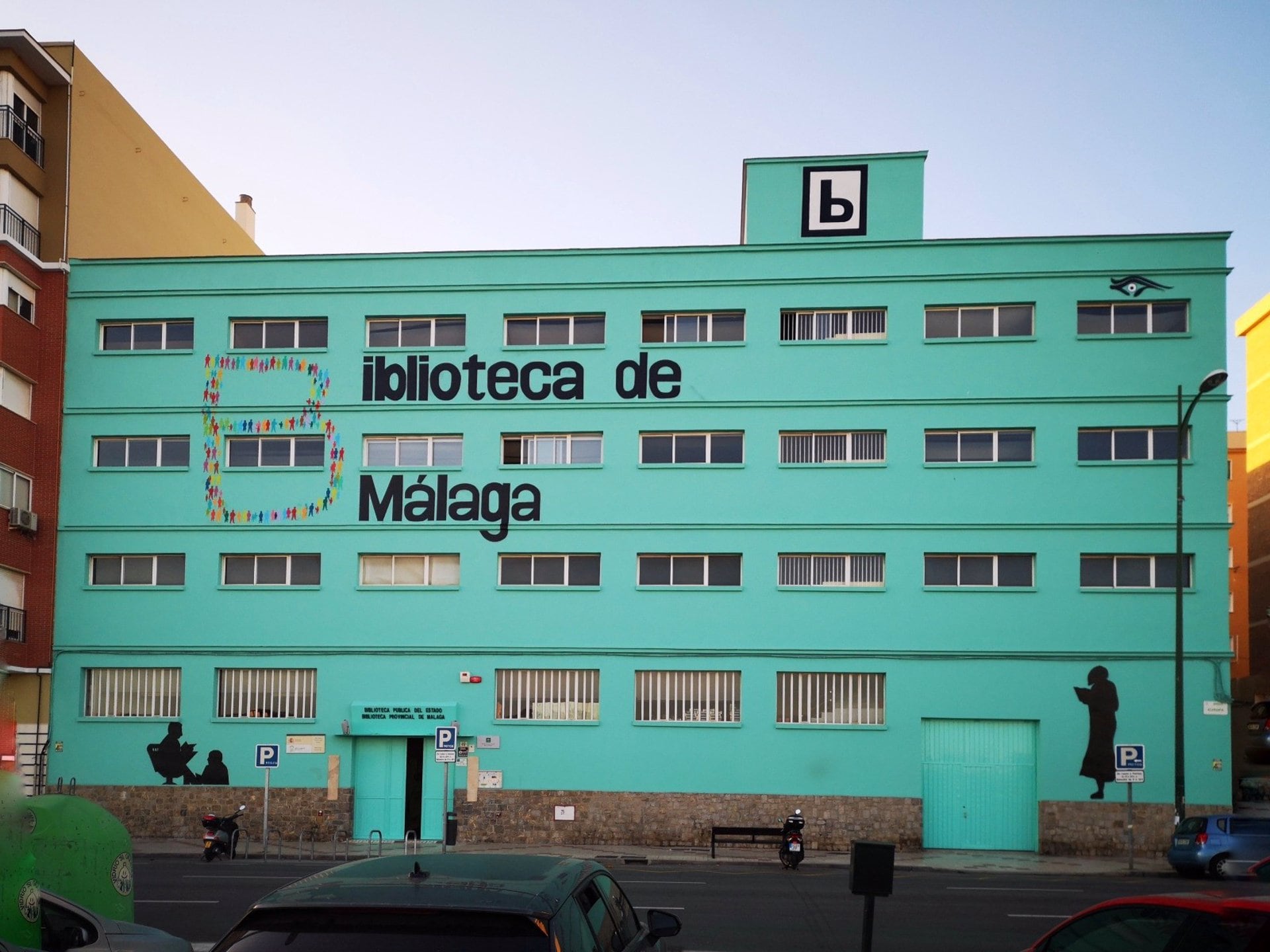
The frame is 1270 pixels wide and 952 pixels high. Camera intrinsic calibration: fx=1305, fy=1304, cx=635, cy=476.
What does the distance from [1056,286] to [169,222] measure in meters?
26.9

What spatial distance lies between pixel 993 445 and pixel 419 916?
2846 cm

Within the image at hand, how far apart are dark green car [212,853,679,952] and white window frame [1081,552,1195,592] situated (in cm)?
2746

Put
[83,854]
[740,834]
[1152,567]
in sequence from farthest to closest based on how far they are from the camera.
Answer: [1152,567], [740,834], [83,854]

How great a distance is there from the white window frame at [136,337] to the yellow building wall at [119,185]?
7.53 ft

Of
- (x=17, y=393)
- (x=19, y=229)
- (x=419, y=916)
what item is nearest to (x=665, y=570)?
(x=17, y=393)

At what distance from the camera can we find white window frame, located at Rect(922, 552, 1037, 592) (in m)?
31.4

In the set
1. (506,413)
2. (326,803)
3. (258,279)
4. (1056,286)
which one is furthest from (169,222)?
(1056,286)

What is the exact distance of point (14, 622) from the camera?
32625mm

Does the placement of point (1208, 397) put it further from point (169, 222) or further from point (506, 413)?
point (169, 222)

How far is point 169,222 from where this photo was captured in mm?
41312

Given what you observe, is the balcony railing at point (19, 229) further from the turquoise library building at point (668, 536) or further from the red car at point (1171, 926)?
the red car at point (1171, 926)

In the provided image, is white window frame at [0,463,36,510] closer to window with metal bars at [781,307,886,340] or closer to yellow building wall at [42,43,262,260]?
yellow building wall at [42,43,262,260]

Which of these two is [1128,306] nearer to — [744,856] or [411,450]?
[744,856]

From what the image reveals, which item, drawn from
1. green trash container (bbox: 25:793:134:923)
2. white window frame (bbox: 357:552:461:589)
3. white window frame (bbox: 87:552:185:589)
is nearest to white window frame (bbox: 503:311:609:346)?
white window frame (bbox: 357:552:461:589)
